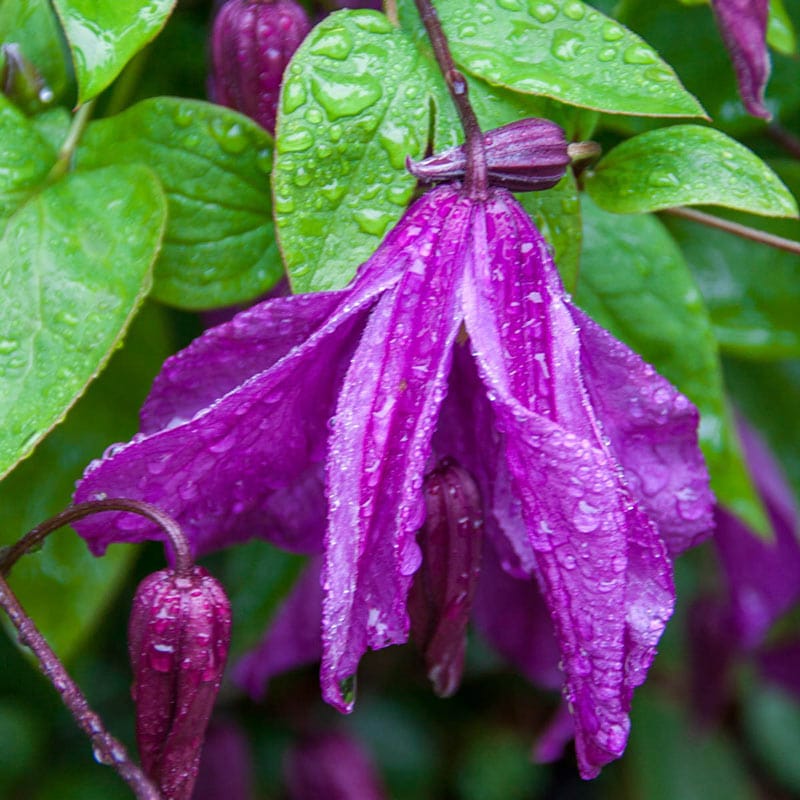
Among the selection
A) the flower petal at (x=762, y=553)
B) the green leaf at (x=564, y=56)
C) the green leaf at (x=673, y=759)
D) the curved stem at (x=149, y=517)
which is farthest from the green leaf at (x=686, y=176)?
the green leaf at (x=673, y=759)

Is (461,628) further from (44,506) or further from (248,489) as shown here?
(44,506)

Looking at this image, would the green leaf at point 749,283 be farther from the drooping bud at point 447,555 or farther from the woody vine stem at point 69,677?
the woody vine stem at point 69,677

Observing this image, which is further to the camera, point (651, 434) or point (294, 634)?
point (294, 634)

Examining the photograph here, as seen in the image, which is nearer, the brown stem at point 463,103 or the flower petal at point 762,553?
the brown stem at point 463,103

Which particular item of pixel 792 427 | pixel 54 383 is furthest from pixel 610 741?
pixel 792 427

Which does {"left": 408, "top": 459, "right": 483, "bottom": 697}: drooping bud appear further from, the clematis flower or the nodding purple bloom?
the nodding purple bloom

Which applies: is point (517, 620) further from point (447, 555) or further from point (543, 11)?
point (543, 11)

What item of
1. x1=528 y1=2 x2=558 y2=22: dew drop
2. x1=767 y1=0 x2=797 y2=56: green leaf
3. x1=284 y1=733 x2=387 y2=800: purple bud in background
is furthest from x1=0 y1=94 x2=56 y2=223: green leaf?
x1=284 y1=733 x2=387 y2=800: purple bud in background

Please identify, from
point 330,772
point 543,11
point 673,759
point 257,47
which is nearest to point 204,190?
point 257,47
